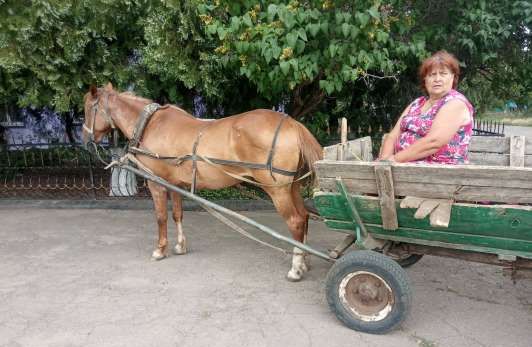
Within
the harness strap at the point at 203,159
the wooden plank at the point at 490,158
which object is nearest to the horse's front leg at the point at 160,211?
the harness strap at the point at 203,159

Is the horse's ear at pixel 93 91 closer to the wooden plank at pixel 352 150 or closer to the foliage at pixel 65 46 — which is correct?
the foliage at pixel 65 46

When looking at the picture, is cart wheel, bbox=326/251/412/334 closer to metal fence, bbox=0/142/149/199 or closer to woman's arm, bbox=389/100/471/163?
woman's arm, bbox=389/100/471/163

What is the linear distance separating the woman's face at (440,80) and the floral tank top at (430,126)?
45mm

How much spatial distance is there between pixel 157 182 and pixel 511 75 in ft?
17.1

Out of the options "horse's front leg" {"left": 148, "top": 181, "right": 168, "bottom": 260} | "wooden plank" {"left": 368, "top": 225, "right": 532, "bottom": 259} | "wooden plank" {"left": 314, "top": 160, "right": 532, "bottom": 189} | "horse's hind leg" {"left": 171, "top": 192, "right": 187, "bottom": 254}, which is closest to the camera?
"wooden plank" {"left": 314, "top": 160, "right": 532, "bottom": 189}

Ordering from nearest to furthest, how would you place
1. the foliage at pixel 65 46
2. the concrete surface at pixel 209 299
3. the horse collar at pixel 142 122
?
the concrete surface at pixel 209 299
the horse collar at pixel 142 122
the foliage at pixel 65 46

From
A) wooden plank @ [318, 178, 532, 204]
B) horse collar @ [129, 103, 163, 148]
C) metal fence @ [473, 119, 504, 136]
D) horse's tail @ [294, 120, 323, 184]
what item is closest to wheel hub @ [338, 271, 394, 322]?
wooden plank @ [318, 178, 532, 204]

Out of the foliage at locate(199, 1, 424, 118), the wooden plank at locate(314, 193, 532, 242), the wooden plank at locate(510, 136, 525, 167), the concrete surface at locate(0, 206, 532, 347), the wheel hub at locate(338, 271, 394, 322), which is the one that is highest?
the foliage at locate(199, 1, 424, 118)

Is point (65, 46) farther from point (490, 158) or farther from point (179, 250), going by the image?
point (490, 158)

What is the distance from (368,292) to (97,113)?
3.43 meters

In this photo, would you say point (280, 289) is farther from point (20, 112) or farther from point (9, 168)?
point (20, 112)

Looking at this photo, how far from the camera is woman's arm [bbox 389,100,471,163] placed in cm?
287

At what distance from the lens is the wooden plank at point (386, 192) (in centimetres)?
274

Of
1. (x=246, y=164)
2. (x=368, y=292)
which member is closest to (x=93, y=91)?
(x=246, y=164)
